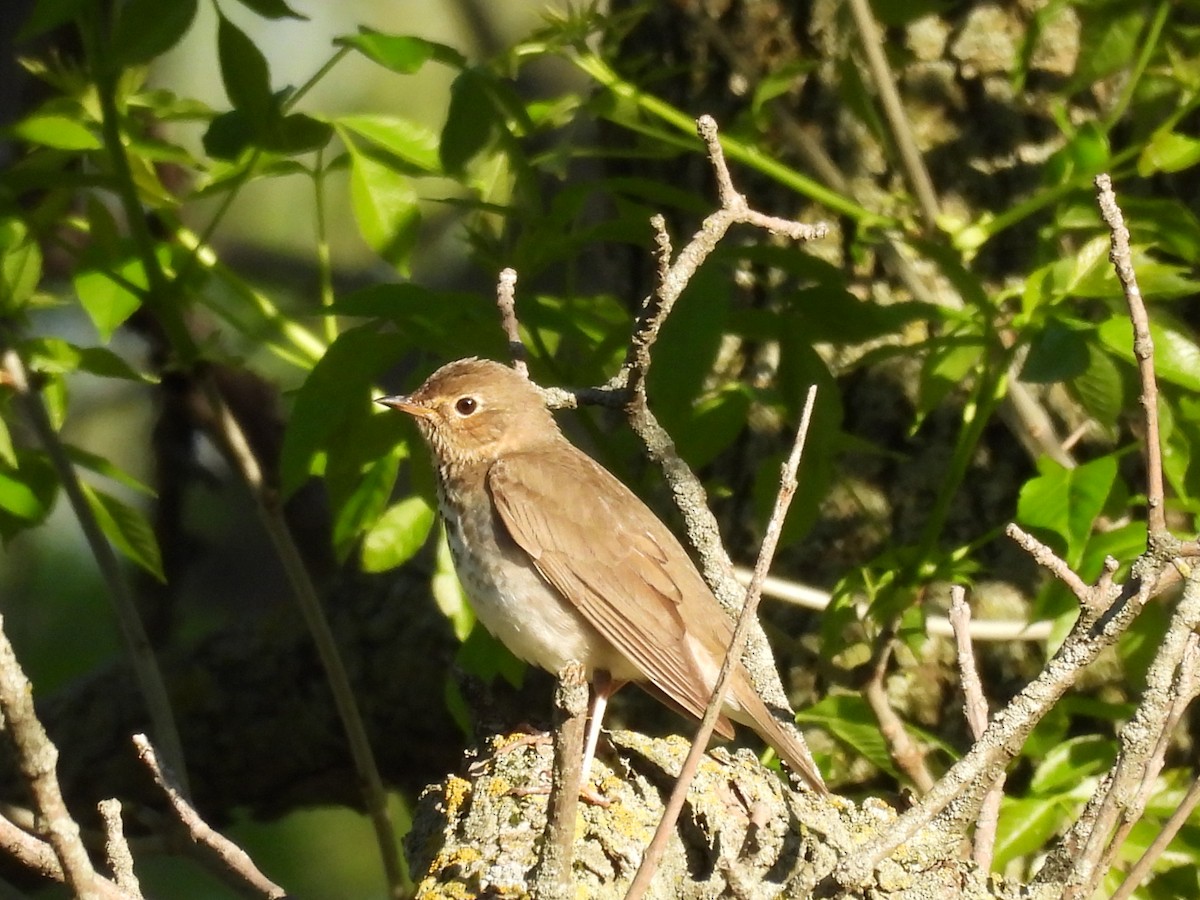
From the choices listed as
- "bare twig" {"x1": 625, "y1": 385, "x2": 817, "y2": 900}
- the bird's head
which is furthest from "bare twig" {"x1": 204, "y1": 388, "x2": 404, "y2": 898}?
"bare twig" {"x1": 625, "y1": 385, "x2": 817, "y2": 900}

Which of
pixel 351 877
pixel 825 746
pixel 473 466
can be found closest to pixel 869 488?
pixel 825 746

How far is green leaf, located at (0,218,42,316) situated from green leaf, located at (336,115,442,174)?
0.82 metres

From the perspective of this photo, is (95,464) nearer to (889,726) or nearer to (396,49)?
(396,49)

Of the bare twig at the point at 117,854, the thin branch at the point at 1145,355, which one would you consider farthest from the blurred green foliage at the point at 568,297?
the bare twig at the point at 117,854

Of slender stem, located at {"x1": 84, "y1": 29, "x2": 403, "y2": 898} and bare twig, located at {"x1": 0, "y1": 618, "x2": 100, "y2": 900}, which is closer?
bare twig, located at {"x1": 0, "y1": 618, "x2": 100, "y2": 900}

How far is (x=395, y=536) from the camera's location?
3965 mm

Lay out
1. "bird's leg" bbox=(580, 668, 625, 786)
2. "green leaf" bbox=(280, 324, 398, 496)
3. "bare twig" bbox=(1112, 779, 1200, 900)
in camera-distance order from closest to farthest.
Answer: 1. "bare twig" bbox=(1112, 779, 1200, 900)
2. "bird's leg" bbox=(580, 668, 625, 786)
3. "green leaf" bbox=(280, 324, 398, 496)

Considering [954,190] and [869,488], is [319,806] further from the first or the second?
[954,190]

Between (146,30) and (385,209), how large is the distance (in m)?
0.68

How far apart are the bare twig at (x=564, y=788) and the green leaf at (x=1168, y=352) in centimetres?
166

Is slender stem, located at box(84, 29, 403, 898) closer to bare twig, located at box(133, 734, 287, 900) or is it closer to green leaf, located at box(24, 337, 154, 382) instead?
green leaf, located at box(24, 337, 154, 382)

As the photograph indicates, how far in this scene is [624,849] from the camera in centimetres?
286

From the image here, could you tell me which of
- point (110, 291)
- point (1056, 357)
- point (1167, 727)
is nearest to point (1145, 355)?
point (1167, 727)

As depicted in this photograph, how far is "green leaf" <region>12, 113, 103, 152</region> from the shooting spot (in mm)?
3699
